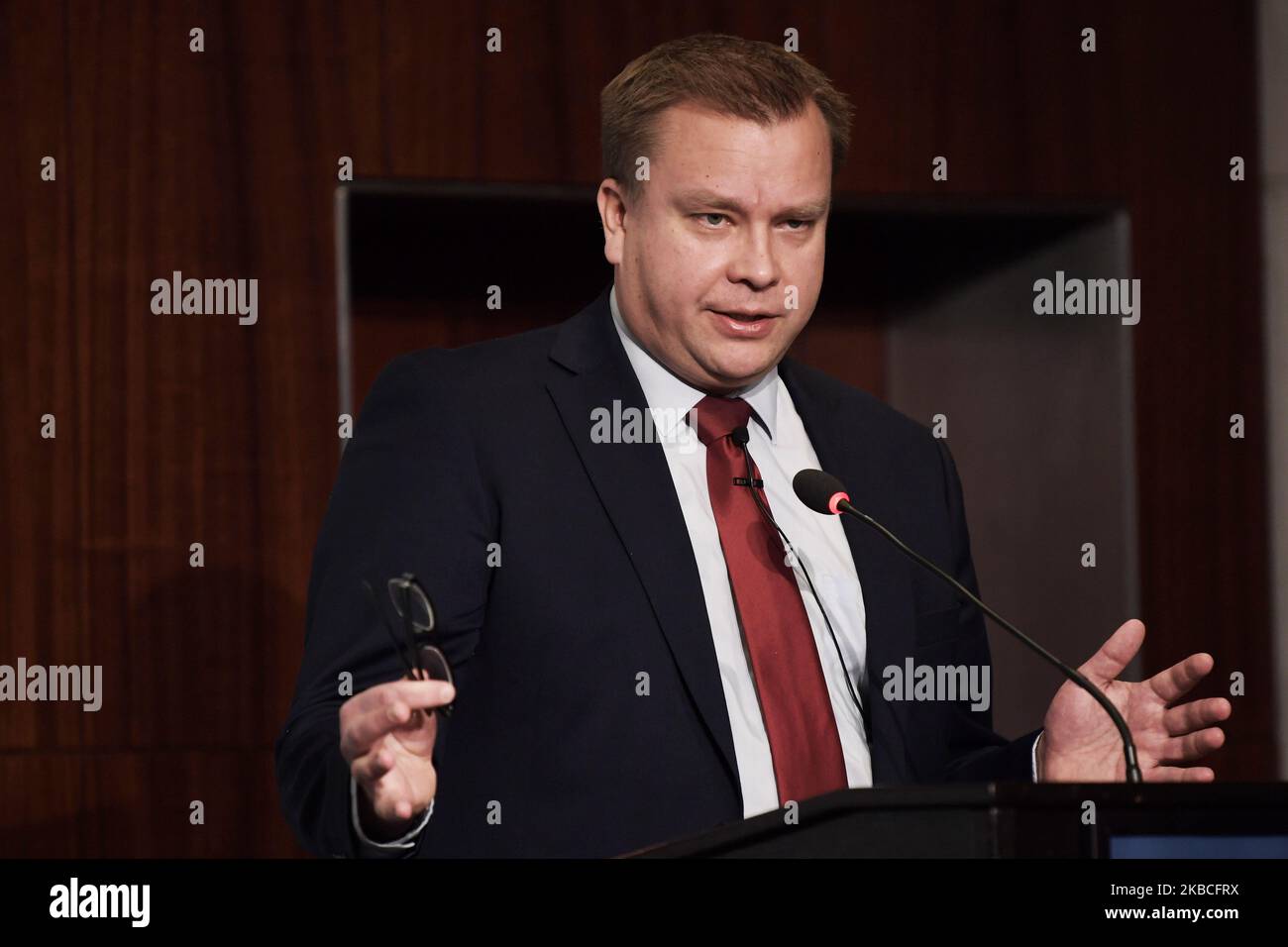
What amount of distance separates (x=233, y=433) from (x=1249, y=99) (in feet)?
7.50

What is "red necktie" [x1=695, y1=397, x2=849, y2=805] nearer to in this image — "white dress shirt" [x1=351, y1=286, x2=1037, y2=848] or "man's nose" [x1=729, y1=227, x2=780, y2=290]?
"white dress shirt" [x1=351, y1=286, x2=1037, y2=848]

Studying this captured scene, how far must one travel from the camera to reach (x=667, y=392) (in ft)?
7.16

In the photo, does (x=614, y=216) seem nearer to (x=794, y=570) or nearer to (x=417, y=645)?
(x=794, y=570)

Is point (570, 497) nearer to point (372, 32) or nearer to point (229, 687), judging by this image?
point (229, 687)

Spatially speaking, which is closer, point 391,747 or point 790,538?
point 391,747

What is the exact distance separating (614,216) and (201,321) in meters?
1.12

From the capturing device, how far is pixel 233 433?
305 centimetres

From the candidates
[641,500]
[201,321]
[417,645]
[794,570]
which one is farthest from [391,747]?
[201,321]

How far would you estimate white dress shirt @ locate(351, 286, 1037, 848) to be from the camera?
77.5 inches

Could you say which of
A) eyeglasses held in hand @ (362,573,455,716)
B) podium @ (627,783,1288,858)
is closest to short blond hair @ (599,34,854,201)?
eyeglasses held in hand @ (362,573,455,716)

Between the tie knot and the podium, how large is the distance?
3.20 ft

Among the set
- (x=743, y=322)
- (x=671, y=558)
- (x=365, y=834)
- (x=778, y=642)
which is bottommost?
(x=365, y=834)

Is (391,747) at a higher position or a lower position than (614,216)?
lower

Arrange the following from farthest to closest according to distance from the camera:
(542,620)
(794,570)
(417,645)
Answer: (794,570), (542,620), (417,645)
